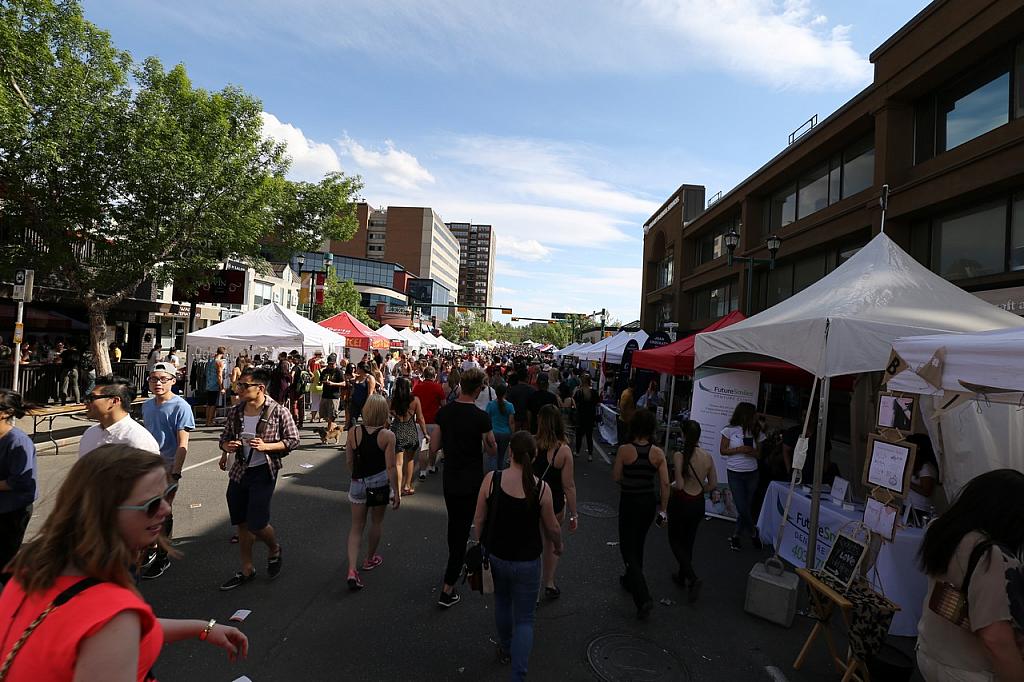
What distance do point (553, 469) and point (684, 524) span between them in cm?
145

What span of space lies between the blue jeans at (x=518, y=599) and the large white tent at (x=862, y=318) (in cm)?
366

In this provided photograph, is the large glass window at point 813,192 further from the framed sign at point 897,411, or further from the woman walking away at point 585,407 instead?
the framed sign at point 897,411

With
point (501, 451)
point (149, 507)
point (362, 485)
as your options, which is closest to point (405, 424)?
point (501, 451)

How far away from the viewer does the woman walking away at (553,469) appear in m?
4.87

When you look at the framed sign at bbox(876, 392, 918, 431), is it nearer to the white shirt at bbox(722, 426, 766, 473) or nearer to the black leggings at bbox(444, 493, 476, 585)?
the white shirt at bbox(722, 426, 766, 473)

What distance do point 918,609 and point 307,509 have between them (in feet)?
22.6

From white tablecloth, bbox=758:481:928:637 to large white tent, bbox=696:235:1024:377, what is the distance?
1.62 meters

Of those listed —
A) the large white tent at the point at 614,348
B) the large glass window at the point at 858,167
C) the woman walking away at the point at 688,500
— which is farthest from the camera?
the large white tent at the point at 614,348

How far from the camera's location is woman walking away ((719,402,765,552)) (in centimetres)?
668

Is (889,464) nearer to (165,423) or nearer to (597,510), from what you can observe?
(597,510)

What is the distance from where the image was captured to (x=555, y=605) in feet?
16.0

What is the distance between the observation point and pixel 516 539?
3.54 meters

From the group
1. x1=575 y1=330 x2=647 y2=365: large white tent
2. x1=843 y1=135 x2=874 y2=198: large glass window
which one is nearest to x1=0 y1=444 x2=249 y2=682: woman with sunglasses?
x1=575 y1=330 x2=647 y2=365: large white tent

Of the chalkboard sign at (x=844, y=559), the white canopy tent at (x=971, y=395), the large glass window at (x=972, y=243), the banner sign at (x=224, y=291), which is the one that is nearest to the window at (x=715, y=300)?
the large glass window at (x=972, y=243)
